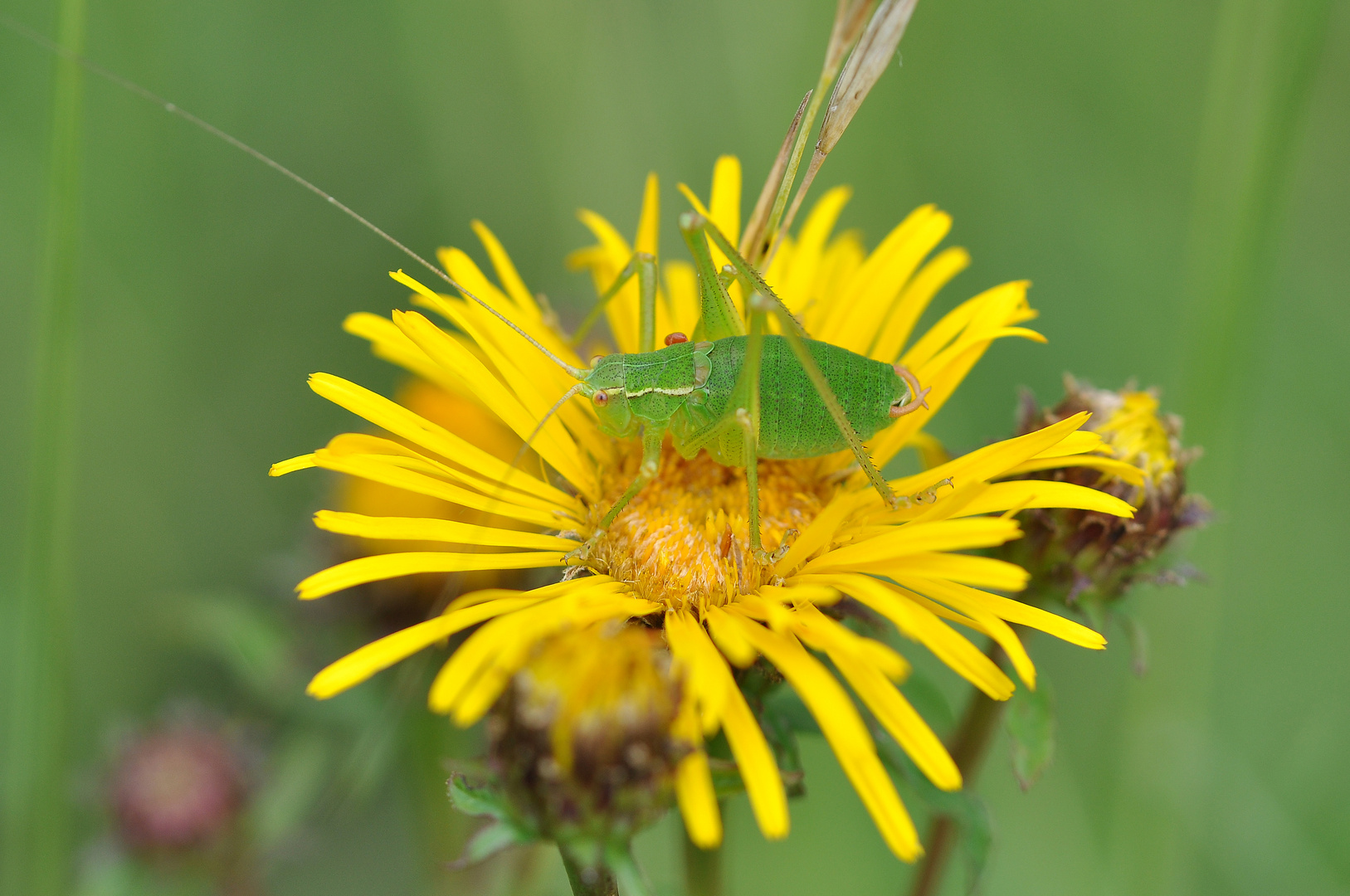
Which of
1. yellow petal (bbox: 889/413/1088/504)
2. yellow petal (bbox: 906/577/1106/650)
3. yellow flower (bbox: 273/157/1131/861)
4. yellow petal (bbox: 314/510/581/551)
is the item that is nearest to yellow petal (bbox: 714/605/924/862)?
yellow flower (bbox: 273/157/1131/861)

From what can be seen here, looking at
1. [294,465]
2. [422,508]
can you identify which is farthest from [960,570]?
[422,508]

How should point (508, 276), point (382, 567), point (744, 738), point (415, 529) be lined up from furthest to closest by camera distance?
point (508, 276)
point (415, 529)
point (382, 567)
point (744, 738)

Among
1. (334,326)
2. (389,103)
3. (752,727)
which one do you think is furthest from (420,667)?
(389,103)

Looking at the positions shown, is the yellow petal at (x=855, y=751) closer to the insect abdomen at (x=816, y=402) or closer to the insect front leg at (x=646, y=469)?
the insect front leg at (x=646, y=469)

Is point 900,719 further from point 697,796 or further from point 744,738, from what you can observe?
point 697,796

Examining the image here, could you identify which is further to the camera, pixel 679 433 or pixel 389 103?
pixel 389 103

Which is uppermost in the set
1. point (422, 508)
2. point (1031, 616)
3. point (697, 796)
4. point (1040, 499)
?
point (1040, 499)

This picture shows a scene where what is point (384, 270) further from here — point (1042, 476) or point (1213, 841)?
point (1213, 841)

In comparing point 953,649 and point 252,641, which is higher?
point 953,649
